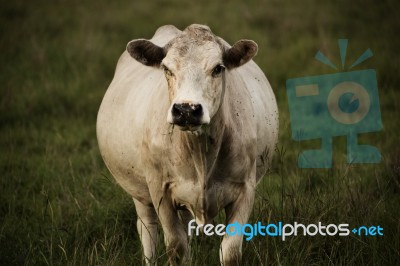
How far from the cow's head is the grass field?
0.75 m

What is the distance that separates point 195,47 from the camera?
13.5ft

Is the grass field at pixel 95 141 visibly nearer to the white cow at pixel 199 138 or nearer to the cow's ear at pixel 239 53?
the white cow at pixel 199 138

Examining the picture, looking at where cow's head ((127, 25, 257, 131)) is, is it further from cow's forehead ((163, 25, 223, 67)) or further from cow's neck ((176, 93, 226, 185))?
cow's neck ((176, 93, 226, 185))

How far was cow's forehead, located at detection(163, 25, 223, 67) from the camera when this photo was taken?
4.06 metres

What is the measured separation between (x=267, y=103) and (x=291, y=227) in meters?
1.06

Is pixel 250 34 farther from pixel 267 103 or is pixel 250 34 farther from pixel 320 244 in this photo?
pixel 320 244

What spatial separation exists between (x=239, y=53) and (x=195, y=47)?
0.35 metres

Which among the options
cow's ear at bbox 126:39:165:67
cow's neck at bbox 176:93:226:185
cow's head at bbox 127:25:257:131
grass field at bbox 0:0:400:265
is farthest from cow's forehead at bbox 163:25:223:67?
grass field at bbox 0:0:400:265

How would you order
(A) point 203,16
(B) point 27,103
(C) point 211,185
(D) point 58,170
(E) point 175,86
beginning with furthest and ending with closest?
(A) point 203,16 → (B) point 27,103 → (D) point 58,170 → (C) point 211,185 → (E) point 175,86

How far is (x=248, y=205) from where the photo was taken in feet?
14.5

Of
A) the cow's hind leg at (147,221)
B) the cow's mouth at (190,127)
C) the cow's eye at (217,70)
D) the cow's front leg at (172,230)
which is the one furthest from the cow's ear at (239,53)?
the cow's hind leg at (147,221)

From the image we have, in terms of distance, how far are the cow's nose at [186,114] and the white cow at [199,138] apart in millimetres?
42

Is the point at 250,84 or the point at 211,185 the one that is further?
the point at 250,84

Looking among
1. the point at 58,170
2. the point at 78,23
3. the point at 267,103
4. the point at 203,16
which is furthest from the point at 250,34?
the point at 267,103
